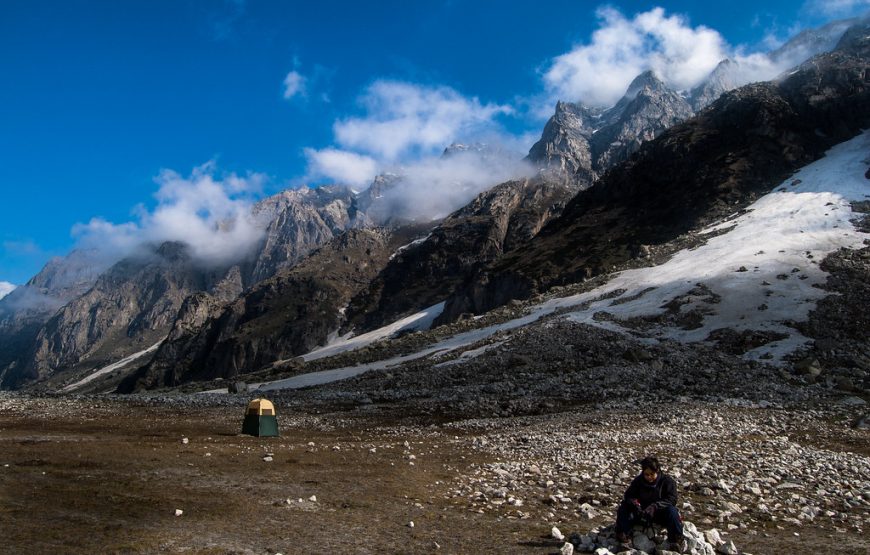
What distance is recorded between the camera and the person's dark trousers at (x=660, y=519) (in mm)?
10828

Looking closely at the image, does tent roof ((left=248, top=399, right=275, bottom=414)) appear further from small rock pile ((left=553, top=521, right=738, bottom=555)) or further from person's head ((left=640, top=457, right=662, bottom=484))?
person's head ((left=640, top=457, right=662, bottom=484))

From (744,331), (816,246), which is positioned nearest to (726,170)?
(816,246)

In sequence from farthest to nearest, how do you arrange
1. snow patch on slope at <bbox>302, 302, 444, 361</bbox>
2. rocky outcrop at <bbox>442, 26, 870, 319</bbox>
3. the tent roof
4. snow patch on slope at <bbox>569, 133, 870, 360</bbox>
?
snow patch on slope at <bbox>302, 302, 444, 361</bbox> < rocky outcrop at <bbox>442, 26, 870, 319</bbox> < snow patch on slope at <bbox>569, 133, 870, 360</bbox> < the tent roof

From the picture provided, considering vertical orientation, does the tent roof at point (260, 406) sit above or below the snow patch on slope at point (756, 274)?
below

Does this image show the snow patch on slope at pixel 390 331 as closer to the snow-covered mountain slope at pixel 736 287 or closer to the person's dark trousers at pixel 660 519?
the snow-covered mountain slope at pixel 736 287

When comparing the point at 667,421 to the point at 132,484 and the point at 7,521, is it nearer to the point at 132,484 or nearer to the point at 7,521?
the point at 132,484

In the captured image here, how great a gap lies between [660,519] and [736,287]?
60780 millimetres

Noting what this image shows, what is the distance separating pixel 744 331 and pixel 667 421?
28.6 meters

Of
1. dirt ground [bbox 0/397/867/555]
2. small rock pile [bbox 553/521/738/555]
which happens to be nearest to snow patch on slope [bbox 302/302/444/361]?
dirt ground [bbox 0/397/867/555]

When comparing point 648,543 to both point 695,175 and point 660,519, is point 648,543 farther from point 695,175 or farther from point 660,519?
point 695,175

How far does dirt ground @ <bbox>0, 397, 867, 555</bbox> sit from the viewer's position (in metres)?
11.4

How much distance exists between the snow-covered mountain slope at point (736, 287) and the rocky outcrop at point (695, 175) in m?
15.8

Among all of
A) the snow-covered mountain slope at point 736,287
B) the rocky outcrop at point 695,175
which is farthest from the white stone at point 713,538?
the rocky outcrop at point 695,175

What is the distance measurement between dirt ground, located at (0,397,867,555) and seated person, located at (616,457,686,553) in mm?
1475
